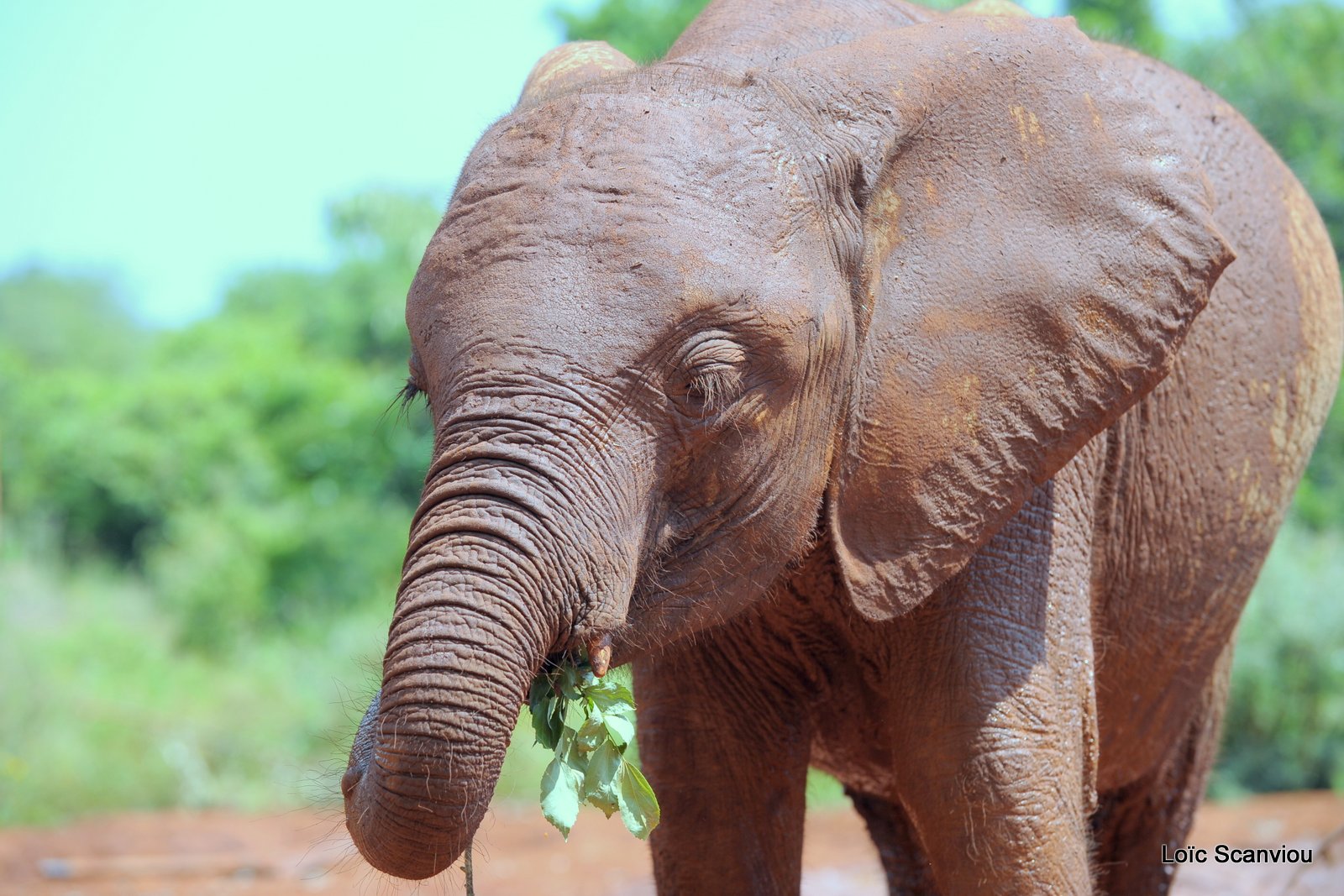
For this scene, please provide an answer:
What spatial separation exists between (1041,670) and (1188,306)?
85 centimetres

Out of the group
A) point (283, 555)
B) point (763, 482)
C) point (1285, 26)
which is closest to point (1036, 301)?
point (763, 482)

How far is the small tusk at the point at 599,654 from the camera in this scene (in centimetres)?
277

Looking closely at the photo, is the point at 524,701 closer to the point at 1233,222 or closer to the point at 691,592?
the point at 691,592

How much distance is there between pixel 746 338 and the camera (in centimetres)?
286

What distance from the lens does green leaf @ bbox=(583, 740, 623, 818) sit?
2945 mm

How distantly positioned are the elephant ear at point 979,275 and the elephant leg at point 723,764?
0.72 meters

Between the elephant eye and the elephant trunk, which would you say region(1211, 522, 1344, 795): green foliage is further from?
the elephant trunk

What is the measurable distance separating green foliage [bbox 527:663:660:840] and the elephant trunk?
164 millimetres

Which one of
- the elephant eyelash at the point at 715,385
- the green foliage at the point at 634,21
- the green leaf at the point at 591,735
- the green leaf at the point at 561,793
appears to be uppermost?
the green foliage at the point at 634,21

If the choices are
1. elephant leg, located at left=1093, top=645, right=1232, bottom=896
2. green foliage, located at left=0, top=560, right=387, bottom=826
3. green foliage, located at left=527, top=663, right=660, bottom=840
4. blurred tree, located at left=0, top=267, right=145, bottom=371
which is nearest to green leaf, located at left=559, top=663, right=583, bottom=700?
green foliage, located at left=527, top=663, right=660, bottom=840

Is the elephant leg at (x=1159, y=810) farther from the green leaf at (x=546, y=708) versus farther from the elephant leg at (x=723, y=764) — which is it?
the green leaf at (x=546, y=708)

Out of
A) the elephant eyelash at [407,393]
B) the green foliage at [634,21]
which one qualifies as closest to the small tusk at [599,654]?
the elephant eyelash at [407,393]

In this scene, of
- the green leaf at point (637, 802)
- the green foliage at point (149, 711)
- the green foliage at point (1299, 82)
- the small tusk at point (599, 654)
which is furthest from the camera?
the green foliage at point (1299, 82)

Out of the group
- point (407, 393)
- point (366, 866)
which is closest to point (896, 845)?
point (407, 393)
